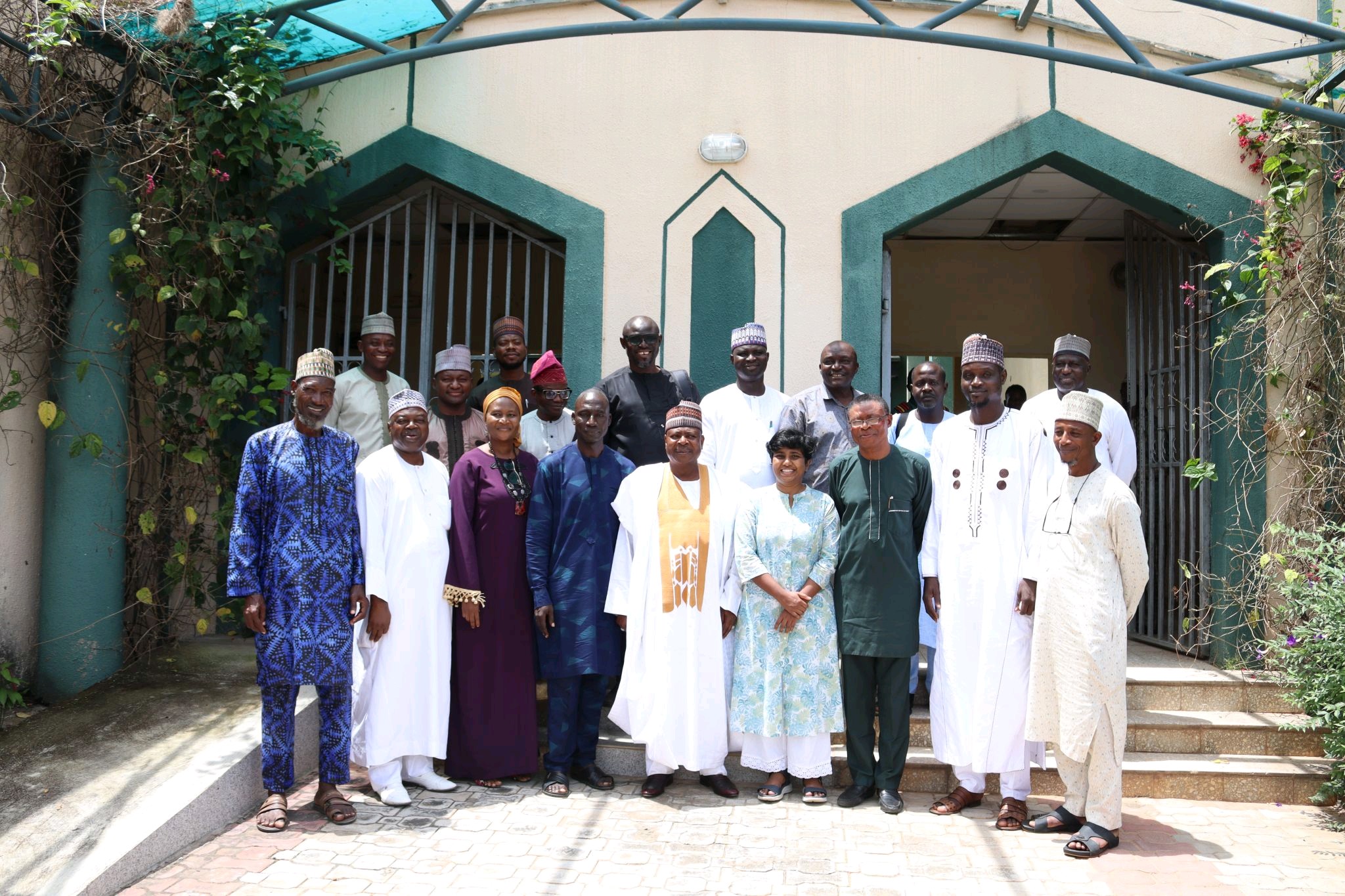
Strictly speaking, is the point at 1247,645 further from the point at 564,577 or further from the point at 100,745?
the point at 100,745

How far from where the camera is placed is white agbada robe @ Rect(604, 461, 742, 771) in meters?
4.83

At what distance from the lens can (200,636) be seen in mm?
6629

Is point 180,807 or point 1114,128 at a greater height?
point 1114,128

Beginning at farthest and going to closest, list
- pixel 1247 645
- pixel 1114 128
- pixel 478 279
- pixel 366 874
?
pixel 478 279 < pixel 1114 128 < pixel 1247 645 < pixel 366 874

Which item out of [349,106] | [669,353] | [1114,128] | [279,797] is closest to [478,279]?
[349,106]

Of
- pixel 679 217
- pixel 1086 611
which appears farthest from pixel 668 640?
pixel 679 217

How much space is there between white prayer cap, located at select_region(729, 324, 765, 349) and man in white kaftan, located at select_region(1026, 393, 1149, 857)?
1.59 meters

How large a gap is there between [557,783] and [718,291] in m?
3.05

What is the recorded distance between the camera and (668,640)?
4.85 meters

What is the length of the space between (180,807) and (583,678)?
1703 mm

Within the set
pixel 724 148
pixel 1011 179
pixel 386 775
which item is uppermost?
pixel 724 148

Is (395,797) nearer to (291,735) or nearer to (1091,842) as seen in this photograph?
(291,735)

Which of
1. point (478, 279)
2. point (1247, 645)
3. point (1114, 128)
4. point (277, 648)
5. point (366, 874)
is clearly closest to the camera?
point (366, 874)

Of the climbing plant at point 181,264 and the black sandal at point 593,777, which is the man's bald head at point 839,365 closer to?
the black sandal at point 593,777
